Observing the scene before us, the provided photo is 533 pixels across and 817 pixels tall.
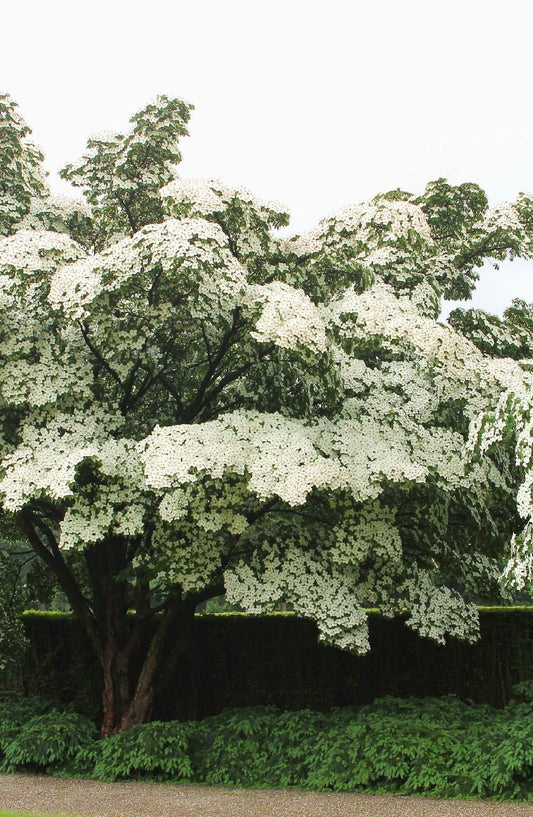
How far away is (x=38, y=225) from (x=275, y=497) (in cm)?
524

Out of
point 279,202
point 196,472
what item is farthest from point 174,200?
point 196,472

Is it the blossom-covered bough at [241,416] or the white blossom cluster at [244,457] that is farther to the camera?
the blossom-covered bough at [241,416]

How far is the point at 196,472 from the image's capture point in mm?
7348

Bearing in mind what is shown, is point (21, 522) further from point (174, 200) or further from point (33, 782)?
point (174, 200)

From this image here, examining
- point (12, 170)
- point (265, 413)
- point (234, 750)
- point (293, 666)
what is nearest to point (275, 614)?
point (293, 666)

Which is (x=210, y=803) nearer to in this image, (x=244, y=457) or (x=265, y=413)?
(x=244, y=457)

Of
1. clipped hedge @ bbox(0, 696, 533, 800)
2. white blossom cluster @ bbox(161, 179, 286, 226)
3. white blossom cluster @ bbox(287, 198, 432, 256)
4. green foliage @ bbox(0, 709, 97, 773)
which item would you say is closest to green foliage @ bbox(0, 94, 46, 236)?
white blossom cluster @ bbox(161, 179, 286, 226)

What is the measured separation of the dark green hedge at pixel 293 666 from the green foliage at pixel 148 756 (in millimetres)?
2735

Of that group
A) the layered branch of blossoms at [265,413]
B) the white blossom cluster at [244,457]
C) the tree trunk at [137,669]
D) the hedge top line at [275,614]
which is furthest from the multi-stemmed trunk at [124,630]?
the white blossom cluster at [244,457]

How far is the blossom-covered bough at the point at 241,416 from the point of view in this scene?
7707mm

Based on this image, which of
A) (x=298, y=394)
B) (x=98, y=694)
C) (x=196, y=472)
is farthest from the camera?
(x=98, y=694)

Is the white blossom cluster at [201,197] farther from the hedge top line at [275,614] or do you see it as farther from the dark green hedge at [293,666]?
the dark green hedge at [293,666]

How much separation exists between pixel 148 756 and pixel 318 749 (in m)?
1.86

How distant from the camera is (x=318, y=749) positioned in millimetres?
8562
